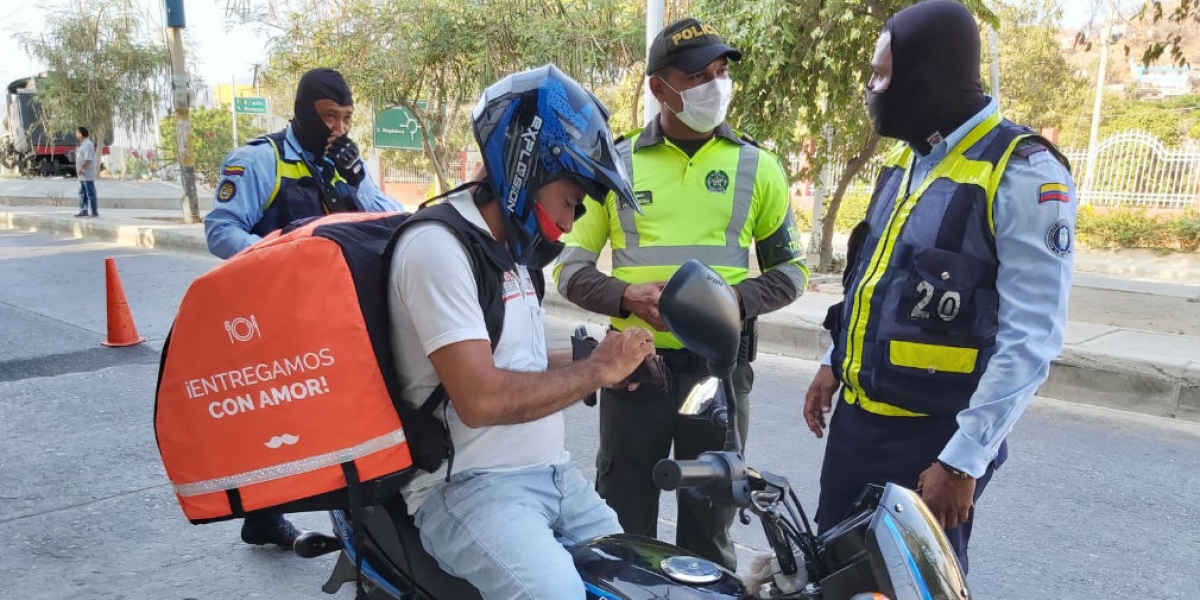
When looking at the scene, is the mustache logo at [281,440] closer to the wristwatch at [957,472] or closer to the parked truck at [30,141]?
the wristwatch at [957,472]

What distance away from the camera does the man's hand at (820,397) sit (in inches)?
97.8

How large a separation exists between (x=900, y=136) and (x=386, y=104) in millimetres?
12815

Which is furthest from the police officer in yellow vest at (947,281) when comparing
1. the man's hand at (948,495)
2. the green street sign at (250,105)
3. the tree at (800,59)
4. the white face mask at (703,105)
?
the green street sign at (250,105)

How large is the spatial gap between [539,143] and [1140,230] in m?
15.3

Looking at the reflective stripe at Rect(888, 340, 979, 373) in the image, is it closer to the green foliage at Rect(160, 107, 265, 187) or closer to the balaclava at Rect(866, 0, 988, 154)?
the balaclava at Rect(866, 0, 988, 154)

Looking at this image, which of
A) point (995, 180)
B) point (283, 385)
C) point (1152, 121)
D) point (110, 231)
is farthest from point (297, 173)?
point (1152, 121)

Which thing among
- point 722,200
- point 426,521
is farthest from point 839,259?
point 426,521

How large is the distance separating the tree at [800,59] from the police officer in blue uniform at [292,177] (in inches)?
219

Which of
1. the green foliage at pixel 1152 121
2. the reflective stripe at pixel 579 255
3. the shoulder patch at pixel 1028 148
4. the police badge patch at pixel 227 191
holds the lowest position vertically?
the reflective stripe at pixel 579 255

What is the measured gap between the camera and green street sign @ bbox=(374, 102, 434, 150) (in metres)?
13.5

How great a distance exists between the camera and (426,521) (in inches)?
70.9

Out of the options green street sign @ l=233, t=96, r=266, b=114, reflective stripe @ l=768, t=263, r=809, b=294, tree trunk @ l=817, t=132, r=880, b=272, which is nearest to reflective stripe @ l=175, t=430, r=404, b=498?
reflective stripe @ l=768, t=263, r=809, b=294

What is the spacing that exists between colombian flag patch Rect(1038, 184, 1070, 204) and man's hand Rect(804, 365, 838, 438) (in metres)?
0.81

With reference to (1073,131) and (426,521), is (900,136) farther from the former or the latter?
(1073,131)
